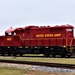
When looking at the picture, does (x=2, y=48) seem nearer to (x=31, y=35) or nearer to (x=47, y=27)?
(x=31, y=35)

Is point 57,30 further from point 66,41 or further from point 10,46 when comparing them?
point 10,46

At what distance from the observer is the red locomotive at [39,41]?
3403 centimetres

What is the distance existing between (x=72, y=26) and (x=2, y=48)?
10146mm

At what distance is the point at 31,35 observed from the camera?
3606 cm

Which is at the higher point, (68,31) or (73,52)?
(68,31)

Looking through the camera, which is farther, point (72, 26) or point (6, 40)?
point (6, 40)

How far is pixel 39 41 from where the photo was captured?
35.5 metres

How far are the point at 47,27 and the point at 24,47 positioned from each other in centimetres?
409

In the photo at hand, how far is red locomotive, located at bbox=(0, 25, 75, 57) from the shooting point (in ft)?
112

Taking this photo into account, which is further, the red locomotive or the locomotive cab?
the locomotive cab

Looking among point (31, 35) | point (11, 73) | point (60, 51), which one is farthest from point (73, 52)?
point (11, 73)

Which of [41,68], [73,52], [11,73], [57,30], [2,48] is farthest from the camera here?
[2,48]

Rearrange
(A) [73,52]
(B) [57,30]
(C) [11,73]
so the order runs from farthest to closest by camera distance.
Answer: (B) [57,30]
(A) [73,52]
(C) [11,73]

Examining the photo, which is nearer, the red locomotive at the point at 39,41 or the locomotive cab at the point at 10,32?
the red locomotive at the point at 39,41
